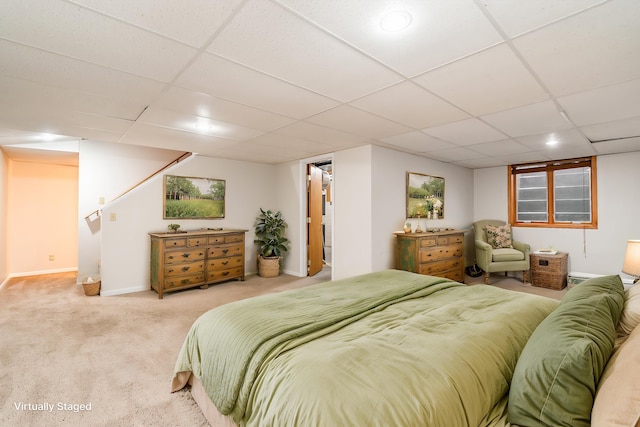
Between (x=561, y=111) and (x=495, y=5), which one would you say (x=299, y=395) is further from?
(x=561, y=111)

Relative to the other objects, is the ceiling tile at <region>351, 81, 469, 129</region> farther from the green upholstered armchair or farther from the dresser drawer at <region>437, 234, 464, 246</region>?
the green upholstered armchair

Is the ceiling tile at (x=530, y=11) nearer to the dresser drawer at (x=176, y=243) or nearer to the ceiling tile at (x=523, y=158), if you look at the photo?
the ceiling tile at (x=523, y=158)

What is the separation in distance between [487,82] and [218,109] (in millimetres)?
2336

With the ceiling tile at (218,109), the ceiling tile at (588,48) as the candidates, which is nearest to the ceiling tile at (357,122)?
the ceiling tile at (218,109)

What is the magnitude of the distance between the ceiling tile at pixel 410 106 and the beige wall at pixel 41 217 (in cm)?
630

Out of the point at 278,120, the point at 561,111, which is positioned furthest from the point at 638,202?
the point at 278,120

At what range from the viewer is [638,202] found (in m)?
4.70

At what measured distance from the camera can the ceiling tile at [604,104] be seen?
2418 millimetres

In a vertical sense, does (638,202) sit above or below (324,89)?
below

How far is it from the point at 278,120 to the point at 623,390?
3.11m

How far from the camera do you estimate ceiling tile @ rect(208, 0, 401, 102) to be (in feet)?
5.15

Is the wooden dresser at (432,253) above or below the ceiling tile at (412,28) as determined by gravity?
below

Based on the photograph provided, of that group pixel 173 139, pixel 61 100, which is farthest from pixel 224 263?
pixel 61 100

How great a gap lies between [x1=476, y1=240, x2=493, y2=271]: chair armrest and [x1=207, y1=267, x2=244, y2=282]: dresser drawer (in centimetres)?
429
